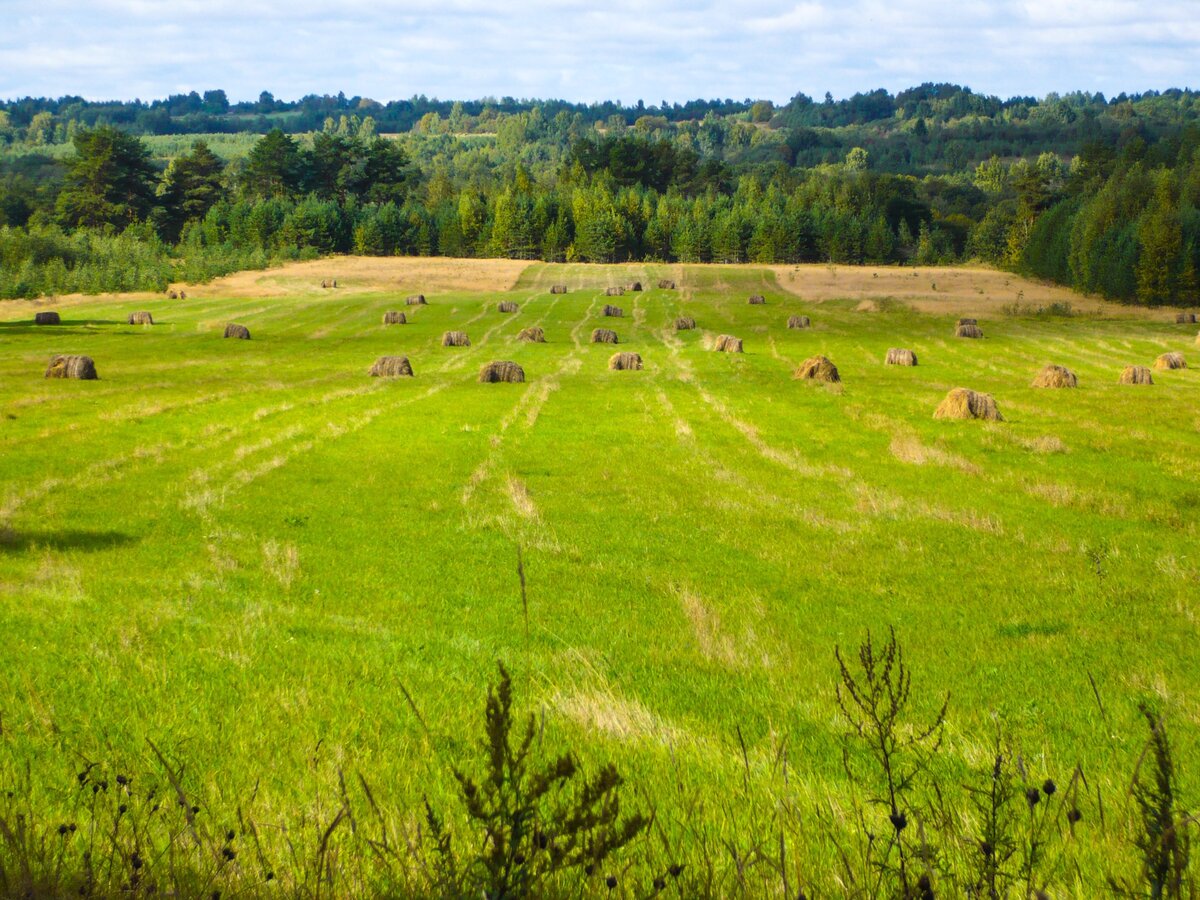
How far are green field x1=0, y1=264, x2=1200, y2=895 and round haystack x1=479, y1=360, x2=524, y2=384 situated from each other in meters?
4.09

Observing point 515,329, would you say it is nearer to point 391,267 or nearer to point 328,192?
point 391,267

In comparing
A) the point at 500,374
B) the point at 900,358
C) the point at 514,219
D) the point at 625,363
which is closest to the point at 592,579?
the point at 500,374

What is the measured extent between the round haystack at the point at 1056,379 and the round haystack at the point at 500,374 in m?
23.2

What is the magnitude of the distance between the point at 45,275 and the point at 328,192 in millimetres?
67806

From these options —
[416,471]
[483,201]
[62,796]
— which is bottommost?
[416,471]

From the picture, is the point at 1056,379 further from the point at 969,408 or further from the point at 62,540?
the point at 62,540

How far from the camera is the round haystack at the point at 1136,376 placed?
147 feet

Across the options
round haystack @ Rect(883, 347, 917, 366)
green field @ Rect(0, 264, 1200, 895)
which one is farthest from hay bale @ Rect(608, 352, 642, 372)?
round haystack @ Rect(883, 347, 917, 366)

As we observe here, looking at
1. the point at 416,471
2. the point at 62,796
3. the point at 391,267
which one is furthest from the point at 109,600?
the point at 391,267

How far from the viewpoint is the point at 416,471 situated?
25031 millimetres

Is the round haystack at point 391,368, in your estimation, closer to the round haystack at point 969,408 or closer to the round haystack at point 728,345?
the round haystack at point 728,345

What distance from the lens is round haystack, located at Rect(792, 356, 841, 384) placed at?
4584 cm

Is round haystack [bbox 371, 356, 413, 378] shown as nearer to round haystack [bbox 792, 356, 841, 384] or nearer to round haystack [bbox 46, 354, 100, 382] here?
round haystack [bbox 46, 354, 100, 382]

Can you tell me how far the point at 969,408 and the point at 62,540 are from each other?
90.8 ft
